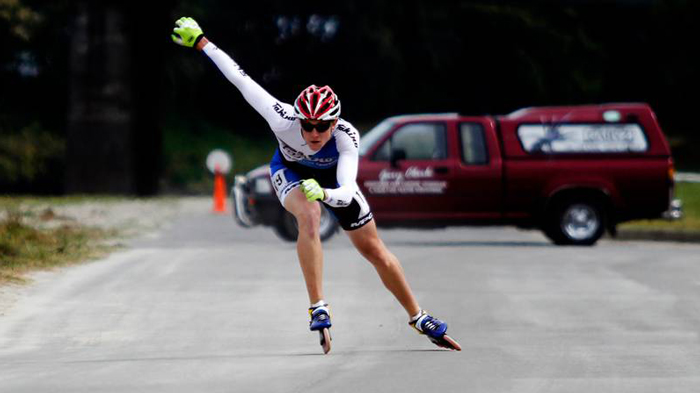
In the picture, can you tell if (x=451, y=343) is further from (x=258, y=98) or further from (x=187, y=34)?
(x=187, y=34)

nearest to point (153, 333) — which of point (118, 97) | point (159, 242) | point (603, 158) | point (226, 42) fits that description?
point (159, 242)

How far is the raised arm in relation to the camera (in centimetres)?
A: 938

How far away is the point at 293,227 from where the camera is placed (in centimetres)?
1925

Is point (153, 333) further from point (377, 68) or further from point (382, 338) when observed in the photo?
point (377, 68)

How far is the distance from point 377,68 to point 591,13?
6780mm

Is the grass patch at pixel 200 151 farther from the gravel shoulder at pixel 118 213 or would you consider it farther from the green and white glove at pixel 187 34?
the green and white glove at pixel 187 34

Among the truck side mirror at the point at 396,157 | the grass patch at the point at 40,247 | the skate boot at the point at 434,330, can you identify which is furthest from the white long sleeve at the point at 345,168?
the truck side mirror at the point at 396,157

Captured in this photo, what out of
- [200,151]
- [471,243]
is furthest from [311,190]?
[200,151]

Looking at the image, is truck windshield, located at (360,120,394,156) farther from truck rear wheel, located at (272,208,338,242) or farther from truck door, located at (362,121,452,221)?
truck rear wheel, located at (272,208,338,242)

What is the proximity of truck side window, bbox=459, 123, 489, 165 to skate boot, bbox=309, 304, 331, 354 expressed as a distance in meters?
10.3

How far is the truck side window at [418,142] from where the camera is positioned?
19.2 m

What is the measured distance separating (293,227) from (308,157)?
31.9 ft

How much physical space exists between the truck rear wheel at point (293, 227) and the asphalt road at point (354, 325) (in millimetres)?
1242

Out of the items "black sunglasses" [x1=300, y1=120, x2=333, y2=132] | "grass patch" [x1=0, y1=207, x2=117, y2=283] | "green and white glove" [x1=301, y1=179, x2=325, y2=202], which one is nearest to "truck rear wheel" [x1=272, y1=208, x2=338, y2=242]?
"grass patch" [x1=0, y1=207, x2=117, y2=283]
